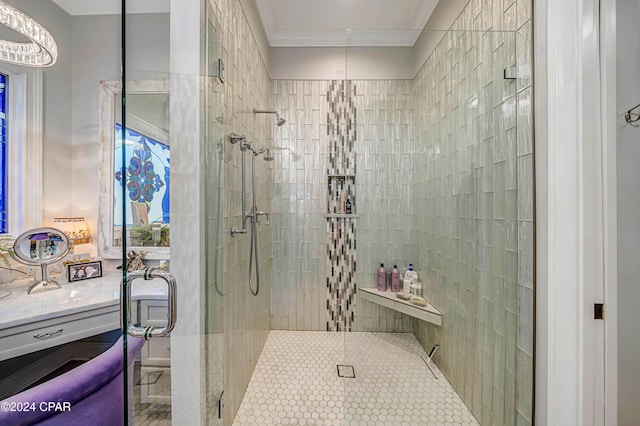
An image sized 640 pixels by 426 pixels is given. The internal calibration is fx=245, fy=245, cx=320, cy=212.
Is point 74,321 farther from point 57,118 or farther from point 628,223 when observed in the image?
point 628,223

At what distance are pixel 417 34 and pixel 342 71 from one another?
1.11 metres

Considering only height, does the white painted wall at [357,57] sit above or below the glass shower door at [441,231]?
above

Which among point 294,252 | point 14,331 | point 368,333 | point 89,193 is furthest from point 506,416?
point 89,193

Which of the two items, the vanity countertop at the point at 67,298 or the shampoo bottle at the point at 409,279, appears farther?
the shampoo bottle at the point at 409,279

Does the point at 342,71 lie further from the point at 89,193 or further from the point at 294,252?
the point at 89,193

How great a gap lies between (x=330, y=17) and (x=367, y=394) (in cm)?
291

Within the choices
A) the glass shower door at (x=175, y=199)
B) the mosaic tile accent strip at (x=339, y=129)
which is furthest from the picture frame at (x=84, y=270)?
the mosaic tile accent strip at (x=339, y=129)

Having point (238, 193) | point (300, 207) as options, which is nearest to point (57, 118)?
point (238, 193)

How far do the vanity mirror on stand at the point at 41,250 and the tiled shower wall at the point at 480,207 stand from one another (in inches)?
75.2

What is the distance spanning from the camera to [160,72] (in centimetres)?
85

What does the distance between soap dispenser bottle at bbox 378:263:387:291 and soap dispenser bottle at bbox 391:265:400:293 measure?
0.04 m

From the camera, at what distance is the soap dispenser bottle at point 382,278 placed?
1501 mm

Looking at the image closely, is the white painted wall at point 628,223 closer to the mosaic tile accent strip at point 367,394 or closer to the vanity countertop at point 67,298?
the mosaic tile accent strip at point 367,394

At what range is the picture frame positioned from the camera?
1.39 meters
